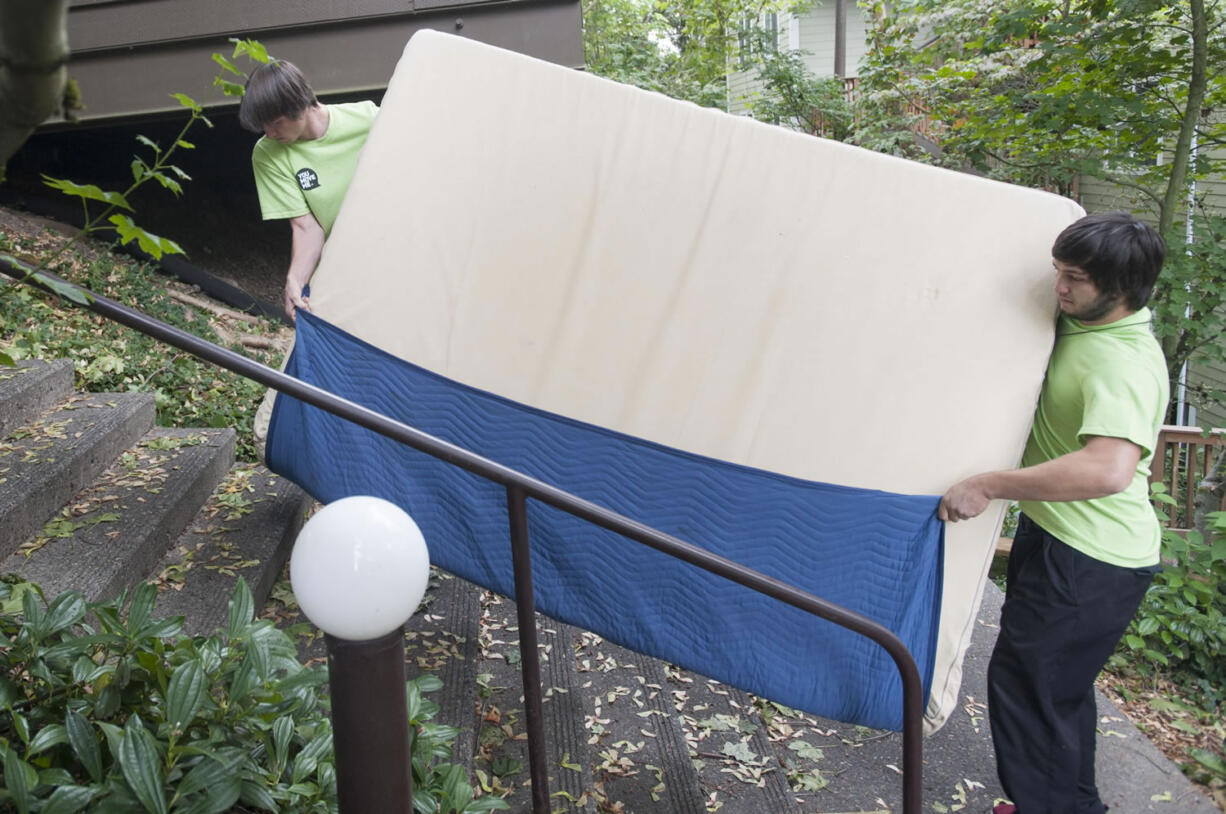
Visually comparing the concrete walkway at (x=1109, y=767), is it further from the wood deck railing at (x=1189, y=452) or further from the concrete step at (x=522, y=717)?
the wood deck railing at (x=1189, y=452)

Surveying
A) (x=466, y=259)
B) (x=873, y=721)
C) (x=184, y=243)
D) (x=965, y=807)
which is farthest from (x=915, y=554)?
(x=184, y=243)

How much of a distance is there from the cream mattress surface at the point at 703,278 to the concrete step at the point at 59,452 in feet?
3.27

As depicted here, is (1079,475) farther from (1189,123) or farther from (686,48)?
(686,48)

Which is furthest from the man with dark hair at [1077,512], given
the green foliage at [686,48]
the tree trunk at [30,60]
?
the green foliage at [686,48]

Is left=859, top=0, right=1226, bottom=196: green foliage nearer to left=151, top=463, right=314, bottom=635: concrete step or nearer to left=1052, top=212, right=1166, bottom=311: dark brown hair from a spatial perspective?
left=1052, top=212, right=1166, bottom=311: dark brown hair

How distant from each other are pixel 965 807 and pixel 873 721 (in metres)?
0.68

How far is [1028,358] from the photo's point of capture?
221cm

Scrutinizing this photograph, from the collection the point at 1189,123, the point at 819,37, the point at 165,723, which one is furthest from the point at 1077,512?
the point at 819,37

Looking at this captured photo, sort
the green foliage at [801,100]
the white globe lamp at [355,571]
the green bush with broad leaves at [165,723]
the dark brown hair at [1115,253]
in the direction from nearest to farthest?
the white globe lamp at [355,571] → the green bush with broad leaves at [165,723] → the dark brown hair at [1115,253] → the green foliage at [801,100]

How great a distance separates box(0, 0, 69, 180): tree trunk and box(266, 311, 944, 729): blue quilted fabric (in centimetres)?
150

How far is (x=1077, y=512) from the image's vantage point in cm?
233

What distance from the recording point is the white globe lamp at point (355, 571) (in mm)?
1162

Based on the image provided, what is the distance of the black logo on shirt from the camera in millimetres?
3086

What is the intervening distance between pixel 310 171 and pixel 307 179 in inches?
1.2
